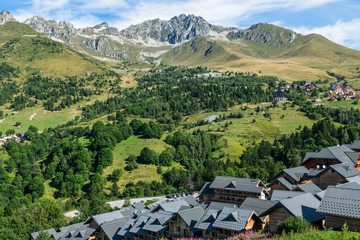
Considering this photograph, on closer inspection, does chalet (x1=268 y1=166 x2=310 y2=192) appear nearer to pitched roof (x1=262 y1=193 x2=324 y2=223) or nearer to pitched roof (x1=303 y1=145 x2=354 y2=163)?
pitched roof (x1=303 y1=145 x2=354 y2=163)

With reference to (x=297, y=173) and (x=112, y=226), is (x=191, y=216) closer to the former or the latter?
(x=112, y=226)

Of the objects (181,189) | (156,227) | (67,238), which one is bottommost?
(181,189)

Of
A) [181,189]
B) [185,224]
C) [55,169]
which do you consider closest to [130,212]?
[185,224]

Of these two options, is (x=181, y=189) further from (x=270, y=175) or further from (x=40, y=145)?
(x=40, y=145)

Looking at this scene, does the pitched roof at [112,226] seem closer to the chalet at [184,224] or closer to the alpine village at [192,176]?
the alpine village at [192,176]

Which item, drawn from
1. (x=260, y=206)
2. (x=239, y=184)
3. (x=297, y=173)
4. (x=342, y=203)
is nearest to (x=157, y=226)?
(x=260, y=206)

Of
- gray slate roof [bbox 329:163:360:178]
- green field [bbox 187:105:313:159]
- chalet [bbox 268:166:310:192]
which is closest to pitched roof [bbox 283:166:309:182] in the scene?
chalet [bbox 268:166:310:192]

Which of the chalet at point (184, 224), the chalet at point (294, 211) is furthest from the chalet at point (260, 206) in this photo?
the chalet at point (184, 224)

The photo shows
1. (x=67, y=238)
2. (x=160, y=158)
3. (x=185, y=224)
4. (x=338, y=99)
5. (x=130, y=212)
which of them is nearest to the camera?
(x=185, y=224)
